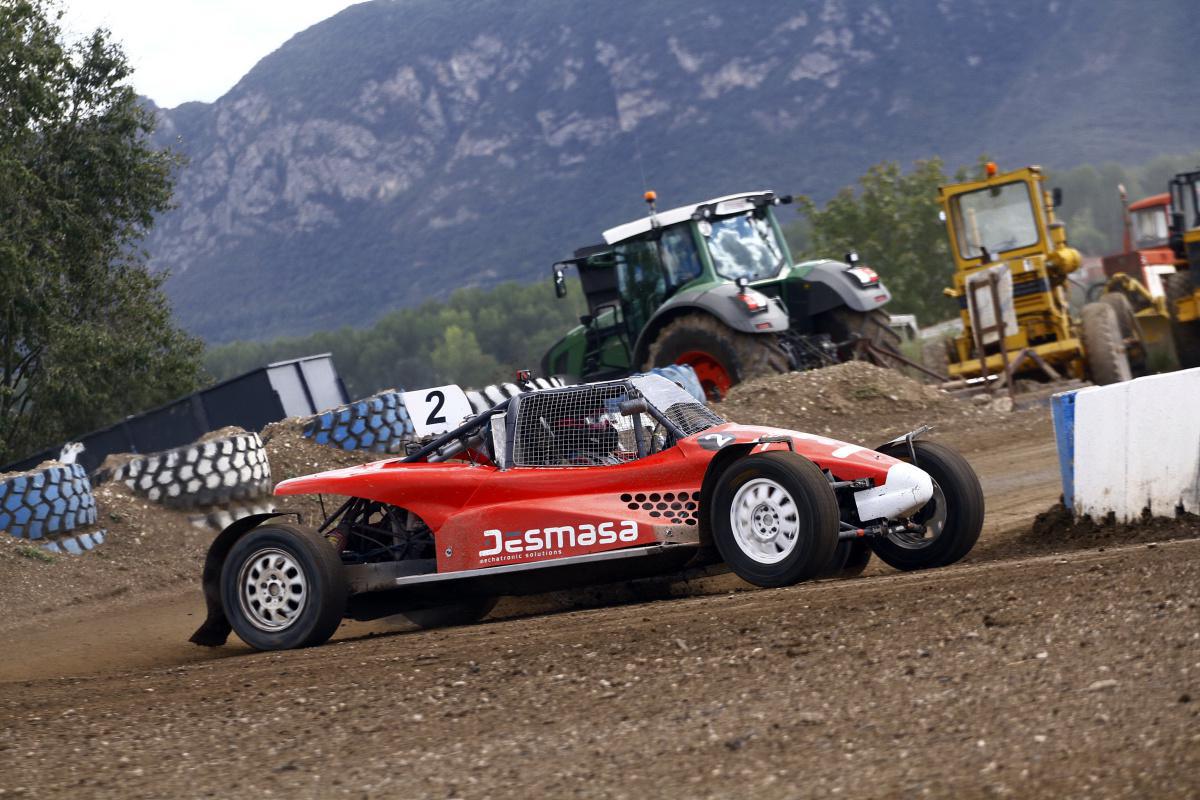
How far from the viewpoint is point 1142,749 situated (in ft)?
12.8

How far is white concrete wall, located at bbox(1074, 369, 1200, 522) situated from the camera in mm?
7617

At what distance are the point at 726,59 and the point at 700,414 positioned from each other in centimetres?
17176

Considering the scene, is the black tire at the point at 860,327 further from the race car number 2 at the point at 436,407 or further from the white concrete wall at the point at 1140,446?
the white concrete wall at the point at 1140,446

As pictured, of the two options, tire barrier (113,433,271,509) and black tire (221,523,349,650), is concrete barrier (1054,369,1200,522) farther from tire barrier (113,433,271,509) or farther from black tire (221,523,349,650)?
tire barrier (113,433,271,509)

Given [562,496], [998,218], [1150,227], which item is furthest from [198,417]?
[1150,227]

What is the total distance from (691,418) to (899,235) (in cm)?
5145

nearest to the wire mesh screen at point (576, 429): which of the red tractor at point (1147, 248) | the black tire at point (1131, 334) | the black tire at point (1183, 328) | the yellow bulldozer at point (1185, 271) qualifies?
the black tire at point (1131, 334)

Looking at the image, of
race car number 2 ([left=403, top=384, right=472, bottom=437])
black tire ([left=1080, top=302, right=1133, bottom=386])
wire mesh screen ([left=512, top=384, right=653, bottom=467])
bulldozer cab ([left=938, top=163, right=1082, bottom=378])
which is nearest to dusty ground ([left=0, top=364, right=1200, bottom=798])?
wire mesh screen ([left=512, top=384, right=653, bottom=467])

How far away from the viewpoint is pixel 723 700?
198 inches

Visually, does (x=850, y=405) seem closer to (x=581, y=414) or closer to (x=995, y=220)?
(x=995, y=220)

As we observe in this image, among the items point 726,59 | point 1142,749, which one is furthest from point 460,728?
point 726,59

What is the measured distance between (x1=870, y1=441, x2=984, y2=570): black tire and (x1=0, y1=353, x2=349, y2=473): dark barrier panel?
1244cm

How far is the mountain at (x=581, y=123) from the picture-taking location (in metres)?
140

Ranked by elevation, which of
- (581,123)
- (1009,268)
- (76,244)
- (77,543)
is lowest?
(77,543)
